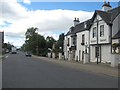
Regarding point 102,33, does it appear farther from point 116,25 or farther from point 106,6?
point 106,6

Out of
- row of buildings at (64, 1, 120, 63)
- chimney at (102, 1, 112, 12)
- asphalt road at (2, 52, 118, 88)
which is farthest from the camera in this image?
chimney at (102, 1, 112, 12)

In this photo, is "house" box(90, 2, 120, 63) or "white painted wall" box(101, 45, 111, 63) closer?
"white painted wall" box(101, 45, 111, 63)

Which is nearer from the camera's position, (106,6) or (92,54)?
(92,54)

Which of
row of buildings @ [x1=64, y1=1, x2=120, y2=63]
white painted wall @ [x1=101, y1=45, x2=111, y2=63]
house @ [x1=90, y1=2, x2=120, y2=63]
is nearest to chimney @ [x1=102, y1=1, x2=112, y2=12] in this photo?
row of buildings @ [x1=64, y1=1, x2=120, y2=63]

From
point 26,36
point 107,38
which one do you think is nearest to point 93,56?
point 107,38

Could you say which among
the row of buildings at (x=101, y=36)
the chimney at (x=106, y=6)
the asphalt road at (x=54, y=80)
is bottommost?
the asphalt road at (x=54, y=80)

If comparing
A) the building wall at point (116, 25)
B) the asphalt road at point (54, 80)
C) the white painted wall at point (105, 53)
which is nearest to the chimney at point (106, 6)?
the building wall at point (116, 25)

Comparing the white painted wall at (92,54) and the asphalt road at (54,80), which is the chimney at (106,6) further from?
the asphalt road at (54,80)

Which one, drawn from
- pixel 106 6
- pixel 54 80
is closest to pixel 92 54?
pixel 106 6

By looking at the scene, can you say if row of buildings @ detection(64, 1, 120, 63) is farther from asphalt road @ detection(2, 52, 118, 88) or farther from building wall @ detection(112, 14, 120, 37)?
asphalt road @ detection(2, 52, 118, 88)

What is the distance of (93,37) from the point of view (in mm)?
41125

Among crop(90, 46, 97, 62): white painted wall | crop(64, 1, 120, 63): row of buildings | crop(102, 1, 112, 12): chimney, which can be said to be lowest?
crop(90, 46, 97, 62): white painted wall

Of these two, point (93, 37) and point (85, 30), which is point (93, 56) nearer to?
point (93, 37)

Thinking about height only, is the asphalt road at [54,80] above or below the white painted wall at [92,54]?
below
